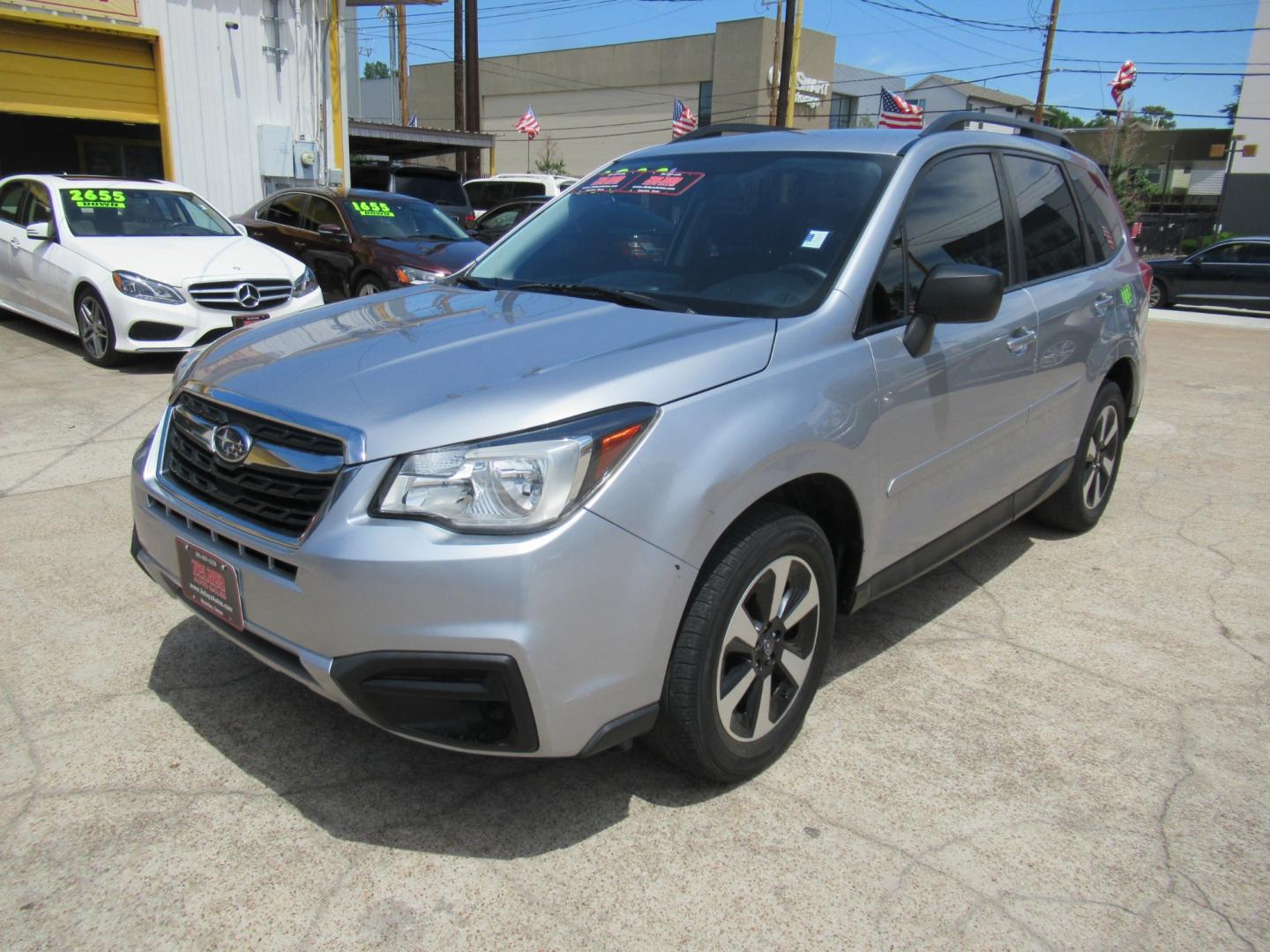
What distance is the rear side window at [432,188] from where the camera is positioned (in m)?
16.8

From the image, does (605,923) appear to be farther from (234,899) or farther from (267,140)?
(267,140)

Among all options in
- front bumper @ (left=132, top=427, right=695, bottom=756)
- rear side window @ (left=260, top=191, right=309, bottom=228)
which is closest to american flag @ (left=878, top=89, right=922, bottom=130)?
rear side window @ (left=260, top=191, right=309, bottom=228)


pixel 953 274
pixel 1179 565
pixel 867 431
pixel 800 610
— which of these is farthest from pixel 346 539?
pixel 1179 565

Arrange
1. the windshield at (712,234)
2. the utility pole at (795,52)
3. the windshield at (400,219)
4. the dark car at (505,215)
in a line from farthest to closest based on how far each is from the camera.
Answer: the utility pole at (795,52) → the dark car at (505,215) → the windshield at (400,219) → the windshield at (712,234)

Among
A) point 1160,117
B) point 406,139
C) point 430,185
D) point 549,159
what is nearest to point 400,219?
point 430,185

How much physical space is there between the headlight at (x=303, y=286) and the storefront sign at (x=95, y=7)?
6539mm

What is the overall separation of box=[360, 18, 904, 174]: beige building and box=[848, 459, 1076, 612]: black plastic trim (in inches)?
1772

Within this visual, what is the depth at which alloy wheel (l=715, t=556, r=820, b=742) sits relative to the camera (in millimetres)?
2615

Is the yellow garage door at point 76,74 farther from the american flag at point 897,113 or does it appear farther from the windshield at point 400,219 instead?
the american flag at point 897,113

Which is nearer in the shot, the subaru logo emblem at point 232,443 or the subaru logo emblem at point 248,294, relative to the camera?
the subaru logo emblem at point 232,443

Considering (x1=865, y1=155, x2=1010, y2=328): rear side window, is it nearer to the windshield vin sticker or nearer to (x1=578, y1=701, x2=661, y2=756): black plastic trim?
the windshield vin sticker

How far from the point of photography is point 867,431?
2.93 m

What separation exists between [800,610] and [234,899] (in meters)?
1.61

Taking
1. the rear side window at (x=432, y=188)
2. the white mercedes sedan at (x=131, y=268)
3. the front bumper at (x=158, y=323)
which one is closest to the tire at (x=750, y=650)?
the white mercedes sedan at (x=131, y=268)
